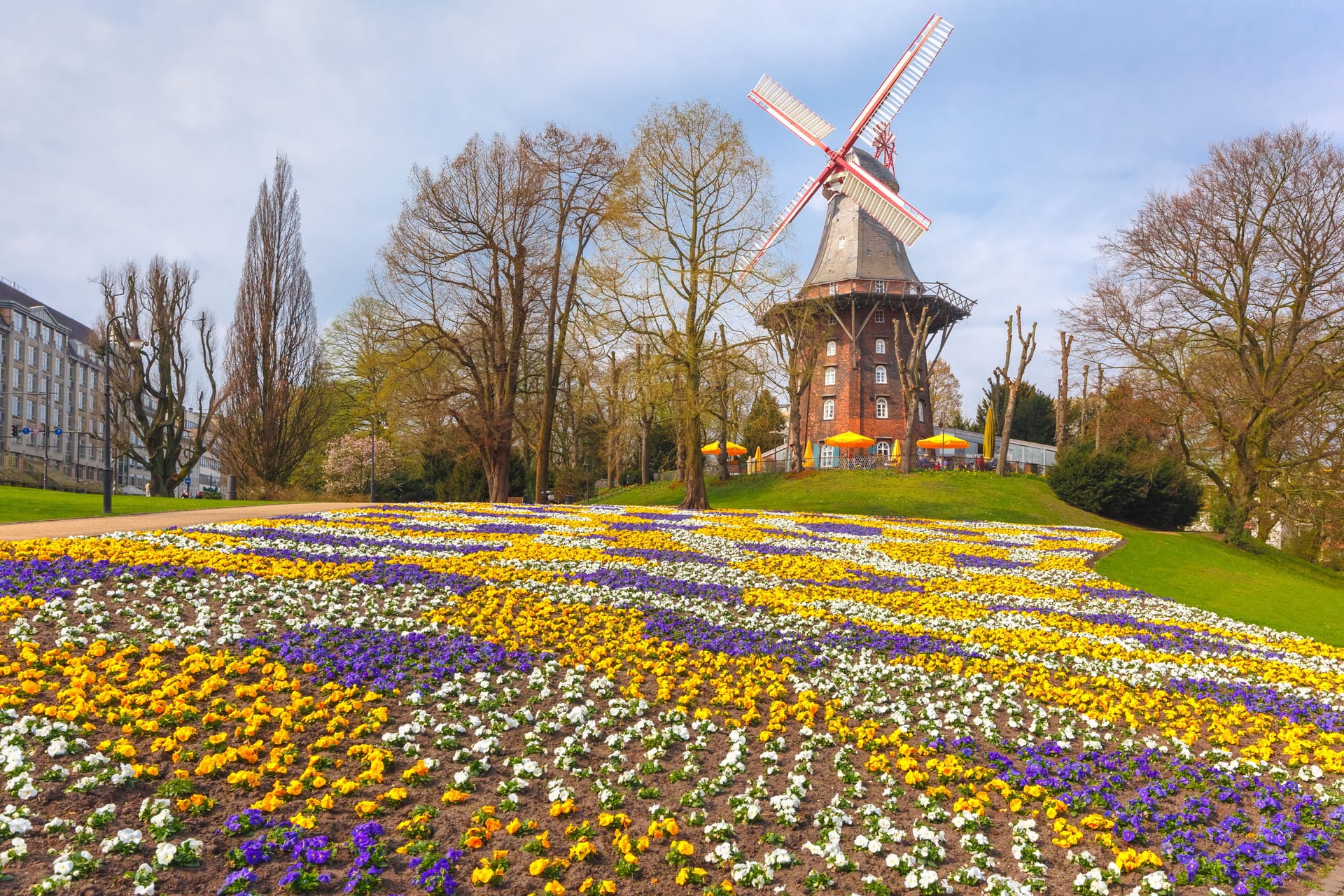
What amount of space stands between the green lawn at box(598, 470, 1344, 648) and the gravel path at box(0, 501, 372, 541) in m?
22.1

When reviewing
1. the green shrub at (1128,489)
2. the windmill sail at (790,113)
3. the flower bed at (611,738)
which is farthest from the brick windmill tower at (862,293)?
the flower bed at (611,738)

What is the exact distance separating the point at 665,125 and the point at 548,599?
2715 centimetres

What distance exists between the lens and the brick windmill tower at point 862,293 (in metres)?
57.8

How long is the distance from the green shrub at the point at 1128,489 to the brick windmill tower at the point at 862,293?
18.0 meters

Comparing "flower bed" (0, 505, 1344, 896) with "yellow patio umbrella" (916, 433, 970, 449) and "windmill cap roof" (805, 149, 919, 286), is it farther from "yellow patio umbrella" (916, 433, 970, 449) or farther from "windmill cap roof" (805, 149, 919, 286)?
"windmill cap roof" (805, 149, 919, 286)

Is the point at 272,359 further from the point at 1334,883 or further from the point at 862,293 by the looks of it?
the point at 1334,883

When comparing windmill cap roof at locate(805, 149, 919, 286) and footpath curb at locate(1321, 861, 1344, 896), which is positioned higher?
windmill cap roof at locate(805, 149, 919, 286)

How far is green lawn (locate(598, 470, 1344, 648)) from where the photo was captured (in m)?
19.1

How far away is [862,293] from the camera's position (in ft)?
189

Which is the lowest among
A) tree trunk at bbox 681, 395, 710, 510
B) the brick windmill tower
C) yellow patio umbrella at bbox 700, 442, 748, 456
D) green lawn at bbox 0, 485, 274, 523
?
green lawn at bbox 0, 485, 274, 523

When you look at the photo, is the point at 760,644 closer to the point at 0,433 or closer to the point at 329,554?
the point at 329,554

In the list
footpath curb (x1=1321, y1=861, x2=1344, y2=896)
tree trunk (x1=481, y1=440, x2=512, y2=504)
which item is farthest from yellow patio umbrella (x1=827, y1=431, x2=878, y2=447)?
footpath curb (x1=1321, y1=861, x2=1344, y2=896)

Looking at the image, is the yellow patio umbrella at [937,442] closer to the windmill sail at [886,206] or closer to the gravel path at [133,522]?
the windmill sail at [886,206]

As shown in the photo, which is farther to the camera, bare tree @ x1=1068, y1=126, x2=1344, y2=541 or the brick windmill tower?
the brick windmill tower
